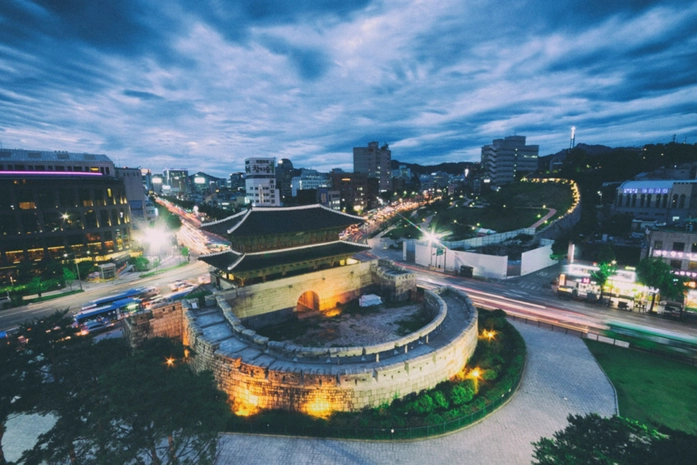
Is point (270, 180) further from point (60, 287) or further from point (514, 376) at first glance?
point (514, 376)

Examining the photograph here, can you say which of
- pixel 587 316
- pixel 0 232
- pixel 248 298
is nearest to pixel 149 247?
pixel 0 232

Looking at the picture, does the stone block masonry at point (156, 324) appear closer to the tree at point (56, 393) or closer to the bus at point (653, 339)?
the tree at point (56, 393)

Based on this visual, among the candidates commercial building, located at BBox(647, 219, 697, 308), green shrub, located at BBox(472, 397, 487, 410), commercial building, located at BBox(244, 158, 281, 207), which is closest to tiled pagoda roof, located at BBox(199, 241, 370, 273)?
green shrub, located at BBox(472, 397, 487, 410)

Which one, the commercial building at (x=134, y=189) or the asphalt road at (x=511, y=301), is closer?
the asphalt road at (x=511, y=301)

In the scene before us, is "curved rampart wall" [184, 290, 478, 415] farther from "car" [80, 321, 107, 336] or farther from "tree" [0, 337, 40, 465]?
"car" [80, 321, 107, 336]

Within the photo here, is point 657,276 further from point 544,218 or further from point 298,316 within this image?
point 544,218

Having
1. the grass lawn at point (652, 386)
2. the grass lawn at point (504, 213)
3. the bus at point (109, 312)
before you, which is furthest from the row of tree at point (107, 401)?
the grass lawn at point (504, 213)

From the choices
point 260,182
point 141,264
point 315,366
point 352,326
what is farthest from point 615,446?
point 260,182
